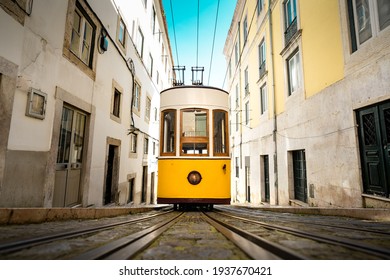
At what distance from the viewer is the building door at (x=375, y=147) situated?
11.5ft

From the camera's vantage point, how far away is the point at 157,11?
12.3 metres

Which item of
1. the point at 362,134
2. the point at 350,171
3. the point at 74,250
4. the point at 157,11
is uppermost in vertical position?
the point at 157,11

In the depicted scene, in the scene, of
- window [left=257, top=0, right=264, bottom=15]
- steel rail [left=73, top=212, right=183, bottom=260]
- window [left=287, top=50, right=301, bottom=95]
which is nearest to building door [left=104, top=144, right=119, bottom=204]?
steel rail [left=73, top=212, right=183, bottom=260]

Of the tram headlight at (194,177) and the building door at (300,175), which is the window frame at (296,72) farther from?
the tram headlight at (194,177)

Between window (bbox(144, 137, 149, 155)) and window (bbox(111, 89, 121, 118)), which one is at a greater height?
window (bbox(111, 89, 121, 118))

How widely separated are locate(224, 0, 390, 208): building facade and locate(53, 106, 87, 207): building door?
6347 millimetres

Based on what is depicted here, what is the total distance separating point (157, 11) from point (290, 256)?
1486 centimetres

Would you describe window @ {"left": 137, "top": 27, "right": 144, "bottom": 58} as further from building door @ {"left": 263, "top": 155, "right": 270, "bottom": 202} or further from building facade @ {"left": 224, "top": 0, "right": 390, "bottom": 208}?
building door @ {"left": 263, "top": 155, "right": 270, "bottom": 202}

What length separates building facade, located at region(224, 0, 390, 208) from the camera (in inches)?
144

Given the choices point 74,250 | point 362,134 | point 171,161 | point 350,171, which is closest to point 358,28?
point 362,134

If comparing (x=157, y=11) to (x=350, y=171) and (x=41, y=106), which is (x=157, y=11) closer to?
(x=41, y=106)

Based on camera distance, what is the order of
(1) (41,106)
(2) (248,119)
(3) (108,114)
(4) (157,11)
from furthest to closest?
(4) (157,11)
(2) (248,119)
(3) (108,114)
(1) (41,106)

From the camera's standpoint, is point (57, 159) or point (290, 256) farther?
point (57, 159)

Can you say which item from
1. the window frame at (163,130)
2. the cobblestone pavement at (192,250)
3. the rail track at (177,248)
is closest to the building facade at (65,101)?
the window frame at (163,130)
